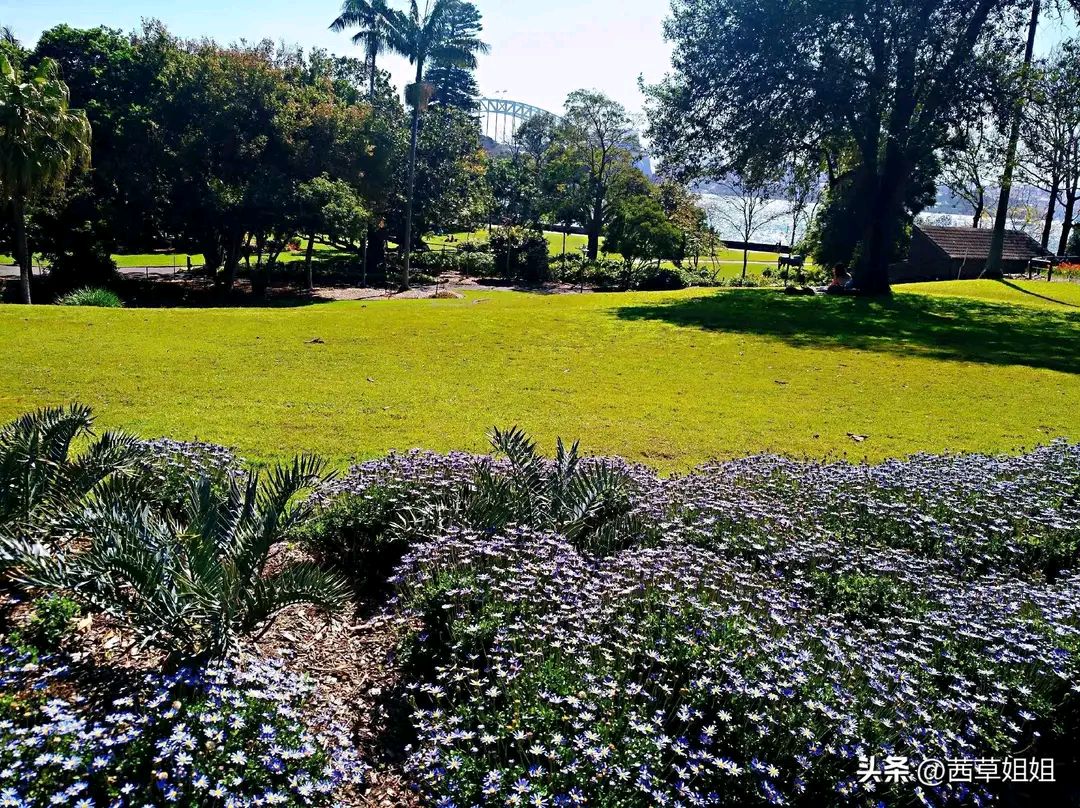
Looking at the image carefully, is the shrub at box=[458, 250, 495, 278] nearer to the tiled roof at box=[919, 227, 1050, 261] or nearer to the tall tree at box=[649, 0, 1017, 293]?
the tall tree at box=[649, 0, 1017, 293]

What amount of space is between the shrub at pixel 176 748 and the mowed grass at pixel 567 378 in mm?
4604

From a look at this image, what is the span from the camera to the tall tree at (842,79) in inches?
810

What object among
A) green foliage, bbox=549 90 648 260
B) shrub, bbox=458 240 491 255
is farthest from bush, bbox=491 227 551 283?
green foliage, bbox=549 90 648 260

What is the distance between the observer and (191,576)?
11.8 feet

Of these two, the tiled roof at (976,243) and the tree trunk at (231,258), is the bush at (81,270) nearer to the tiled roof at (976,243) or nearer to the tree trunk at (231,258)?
the tree trunk at (231,258)

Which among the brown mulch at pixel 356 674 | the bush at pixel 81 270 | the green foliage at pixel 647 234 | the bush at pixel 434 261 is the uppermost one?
the green foliage at pixel 647 234

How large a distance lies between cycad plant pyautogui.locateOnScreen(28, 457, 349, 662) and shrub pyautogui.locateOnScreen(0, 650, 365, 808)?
1.07 feet

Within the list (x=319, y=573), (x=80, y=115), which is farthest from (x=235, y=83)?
(x=319, y=573)

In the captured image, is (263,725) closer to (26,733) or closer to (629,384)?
(26,733)

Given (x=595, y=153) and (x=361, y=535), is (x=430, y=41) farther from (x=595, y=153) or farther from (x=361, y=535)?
(x=361, y=535)

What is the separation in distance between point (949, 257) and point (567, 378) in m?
34.2

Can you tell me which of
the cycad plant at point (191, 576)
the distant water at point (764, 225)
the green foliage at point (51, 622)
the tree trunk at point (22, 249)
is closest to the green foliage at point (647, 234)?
the tree trunk at point (22, 249)

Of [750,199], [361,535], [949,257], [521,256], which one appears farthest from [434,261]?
[361,535]

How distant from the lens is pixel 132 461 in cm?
509
